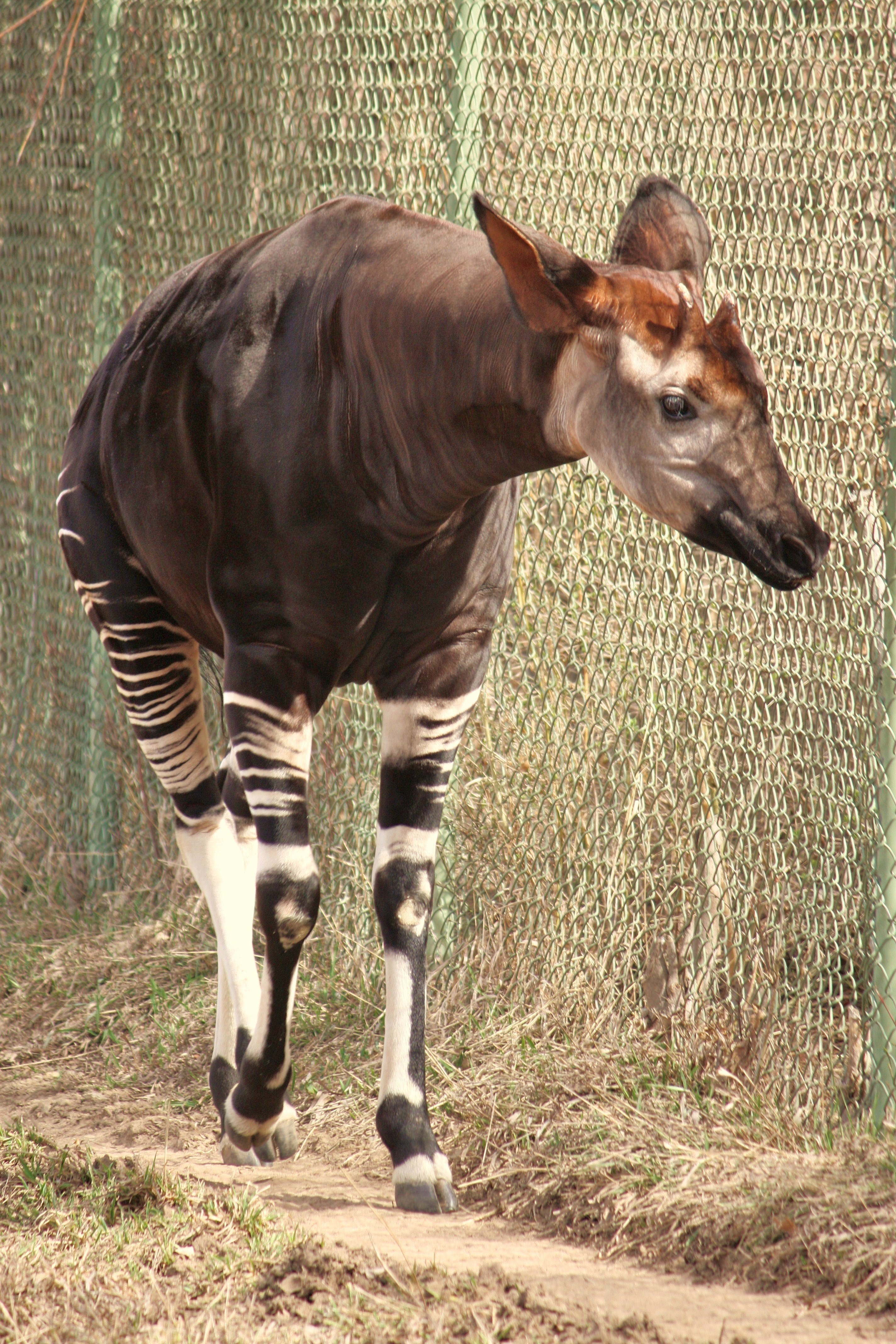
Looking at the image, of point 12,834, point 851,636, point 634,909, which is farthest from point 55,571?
point 851,636

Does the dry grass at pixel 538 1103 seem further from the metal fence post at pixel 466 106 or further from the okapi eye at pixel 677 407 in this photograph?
the metal fence post at pixel 466 106

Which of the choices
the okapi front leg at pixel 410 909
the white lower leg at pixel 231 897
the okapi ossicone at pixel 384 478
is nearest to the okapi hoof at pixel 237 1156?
the okapi ossicone at pixel 384 478

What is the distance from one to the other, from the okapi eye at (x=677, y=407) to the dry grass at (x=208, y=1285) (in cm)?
A: 142

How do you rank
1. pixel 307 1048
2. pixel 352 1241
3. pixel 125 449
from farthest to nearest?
pixel 307 1048, pixel 125 449, pixel 352 1241

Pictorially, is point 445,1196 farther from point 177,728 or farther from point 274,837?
point 177,728

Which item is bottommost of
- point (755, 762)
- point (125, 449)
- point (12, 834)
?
point (12, 834)

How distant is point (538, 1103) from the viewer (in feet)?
11.2

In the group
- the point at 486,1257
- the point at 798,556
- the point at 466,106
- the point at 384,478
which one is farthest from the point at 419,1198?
the point at 466,106

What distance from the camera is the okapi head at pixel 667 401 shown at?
2.23m

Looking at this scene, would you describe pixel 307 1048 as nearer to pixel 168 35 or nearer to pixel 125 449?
pixel 125 449

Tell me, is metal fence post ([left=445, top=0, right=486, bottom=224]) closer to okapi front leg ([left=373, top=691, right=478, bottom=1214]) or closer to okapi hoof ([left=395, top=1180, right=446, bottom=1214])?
okapi front leg ([left=373, top=691, right=478, bottom=1214])

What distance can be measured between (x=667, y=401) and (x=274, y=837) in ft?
4.06

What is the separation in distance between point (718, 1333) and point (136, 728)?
1.94 metres

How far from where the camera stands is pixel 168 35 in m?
5.25
